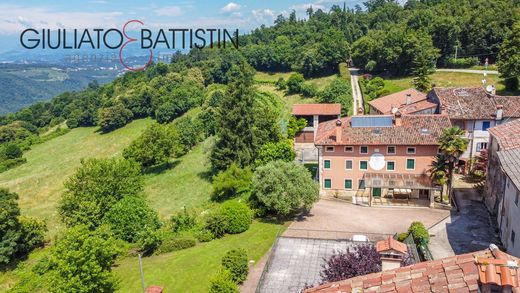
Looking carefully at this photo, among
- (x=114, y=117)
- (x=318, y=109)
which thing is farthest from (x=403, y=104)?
(x=114, y=117)

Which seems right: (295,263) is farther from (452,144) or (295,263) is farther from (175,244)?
(452,144)

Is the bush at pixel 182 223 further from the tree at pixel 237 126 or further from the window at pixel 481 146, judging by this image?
the window at pixel 481 146

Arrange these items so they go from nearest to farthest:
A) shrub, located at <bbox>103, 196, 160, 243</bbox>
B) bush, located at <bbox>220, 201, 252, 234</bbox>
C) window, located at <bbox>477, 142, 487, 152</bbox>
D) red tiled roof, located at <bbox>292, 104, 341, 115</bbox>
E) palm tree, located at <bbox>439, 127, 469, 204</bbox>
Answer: bush, located at <bbox>220, 201, 252, 234</bbox> → palm tree, located at <bbox>439, 127, 469, 204</bbox> → shrub, located at <bbox>103, 196, 160, 243</bbox> → window, located at <bbox>477, 142, 487, 152</bbox> → red tiled roof, located at <bbox>292, 104, 341, 115</bbox>

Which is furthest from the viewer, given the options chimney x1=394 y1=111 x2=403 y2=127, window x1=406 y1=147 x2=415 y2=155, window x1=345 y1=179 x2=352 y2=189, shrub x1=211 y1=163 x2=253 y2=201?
shrub x1=211 y1=163 x2=253 y2=201

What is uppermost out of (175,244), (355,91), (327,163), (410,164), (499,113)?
(355,91)

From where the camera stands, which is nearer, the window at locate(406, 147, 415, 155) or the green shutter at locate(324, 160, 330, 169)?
the window at locate(406, 147, 415, 155)

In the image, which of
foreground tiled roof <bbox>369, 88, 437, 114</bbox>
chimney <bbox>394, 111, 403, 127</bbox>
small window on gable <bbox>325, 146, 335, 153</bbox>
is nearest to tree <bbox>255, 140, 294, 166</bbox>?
small window on gable <bbox>325, 146, 335, 153</bbox>

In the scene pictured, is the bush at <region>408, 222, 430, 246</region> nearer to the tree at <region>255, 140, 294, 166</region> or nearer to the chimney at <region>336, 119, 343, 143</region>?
the chimney at <region>336, 119, 343, 143</region>
